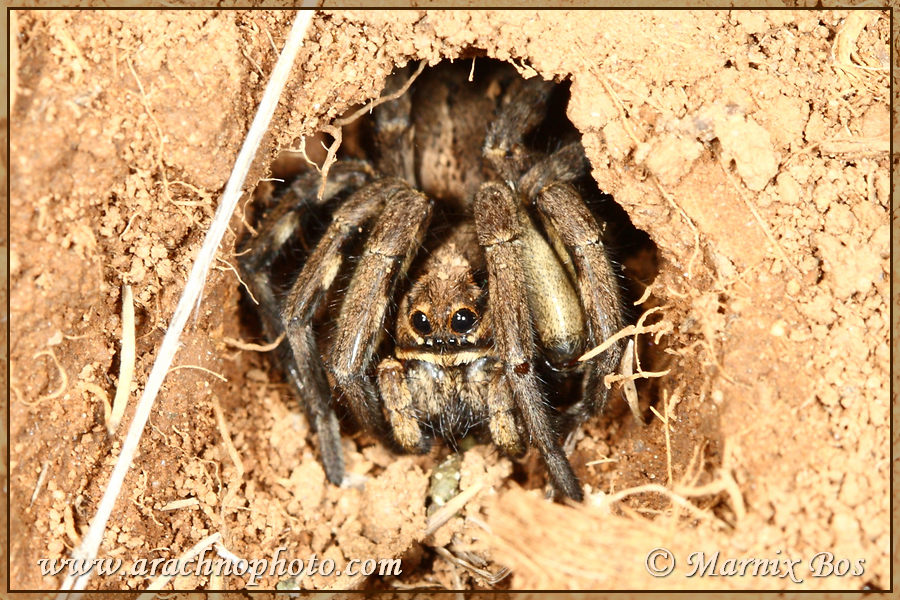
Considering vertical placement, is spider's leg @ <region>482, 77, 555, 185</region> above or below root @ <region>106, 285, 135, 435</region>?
above

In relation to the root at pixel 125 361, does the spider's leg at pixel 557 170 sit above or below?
above

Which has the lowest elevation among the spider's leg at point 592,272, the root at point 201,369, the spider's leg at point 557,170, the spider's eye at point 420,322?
the root at point 201,369

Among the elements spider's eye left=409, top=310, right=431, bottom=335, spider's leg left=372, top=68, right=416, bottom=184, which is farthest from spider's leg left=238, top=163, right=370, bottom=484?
spider's eye left=409, top=310, right=431, bottom=335

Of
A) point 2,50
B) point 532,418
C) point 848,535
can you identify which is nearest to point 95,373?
point 2,50

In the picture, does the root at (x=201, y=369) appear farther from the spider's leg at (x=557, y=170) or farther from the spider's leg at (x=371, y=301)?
the spider's leg at (x=557, y=170)

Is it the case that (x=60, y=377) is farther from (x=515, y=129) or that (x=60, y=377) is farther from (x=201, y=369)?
(x=515, y=129)

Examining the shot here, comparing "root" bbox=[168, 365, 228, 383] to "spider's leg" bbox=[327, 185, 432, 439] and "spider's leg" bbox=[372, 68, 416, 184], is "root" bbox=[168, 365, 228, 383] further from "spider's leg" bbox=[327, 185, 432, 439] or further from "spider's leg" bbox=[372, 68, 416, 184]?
"spider's leg" bbox=[372, 68, 416, 184]

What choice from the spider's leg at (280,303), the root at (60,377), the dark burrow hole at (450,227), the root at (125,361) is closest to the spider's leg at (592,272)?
the dark burrow hole at (450,227)

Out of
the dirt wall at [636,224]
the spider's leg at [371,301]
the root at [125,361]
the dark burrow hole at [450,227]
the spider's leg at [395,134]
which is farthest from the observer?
the spider's leg at [395,134]
